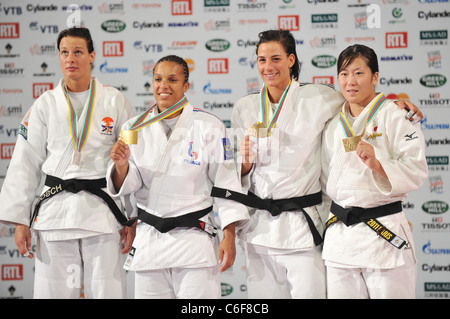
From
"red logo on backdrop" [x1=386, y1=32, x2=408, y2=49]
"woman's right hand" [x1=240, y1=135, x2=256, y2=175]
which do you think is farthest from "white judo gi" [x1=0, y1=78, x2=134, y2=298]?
"red logo on backdrop" [x1=386, y1=32, x2=408, y2=49]

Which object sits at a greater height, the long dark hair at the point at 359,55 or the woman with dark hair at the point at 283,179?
the long dark hair at the point at 359,55

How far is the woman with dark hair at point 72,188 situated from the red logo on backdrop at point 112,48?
2.03 metres

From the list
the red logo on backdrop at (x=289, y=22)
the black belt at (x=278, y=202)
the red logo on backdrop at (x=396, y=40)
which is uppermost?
the red logo on backdrop at (x=289, y=22)

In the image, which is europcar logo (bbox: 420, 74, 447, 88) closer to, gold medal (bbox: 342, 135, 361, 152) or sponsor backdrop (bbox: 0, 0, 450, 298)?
sponsor backdrop (bbox: 0, 0, 450, 298)

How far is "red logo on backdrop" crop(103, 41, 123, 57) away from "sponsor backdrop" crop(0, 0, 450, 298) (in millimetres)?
10

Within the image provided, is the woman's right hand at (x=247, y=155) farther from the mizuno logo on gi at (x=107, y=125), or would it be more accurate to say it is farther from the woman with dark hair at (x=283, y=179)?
the mizuno logo on gi at (x=107, y=125)

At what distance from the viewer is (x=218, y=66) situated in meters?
5.04

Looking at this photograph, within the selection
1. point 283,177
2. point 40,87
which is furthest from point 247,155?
point 40,87

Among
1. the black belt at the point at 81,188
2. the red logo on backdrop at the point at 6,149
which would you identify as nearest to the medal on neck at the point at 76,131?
the black belt at the point at 81,188

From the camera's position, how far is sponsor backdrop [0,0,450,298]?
4902mm

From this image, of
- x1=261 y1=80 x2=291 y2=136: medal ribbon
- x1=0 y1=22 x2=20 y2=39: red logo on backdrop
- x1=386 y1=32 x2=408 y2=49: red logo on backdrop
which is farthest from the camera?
x1=0 y1=22 x2=20 y2=39: red logo on backdrop

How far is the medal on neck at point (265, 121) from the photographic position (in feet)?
8.95

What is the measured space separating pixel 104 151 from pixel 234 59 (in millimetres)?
2423

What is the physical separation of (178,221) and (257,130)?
0.68 meters
